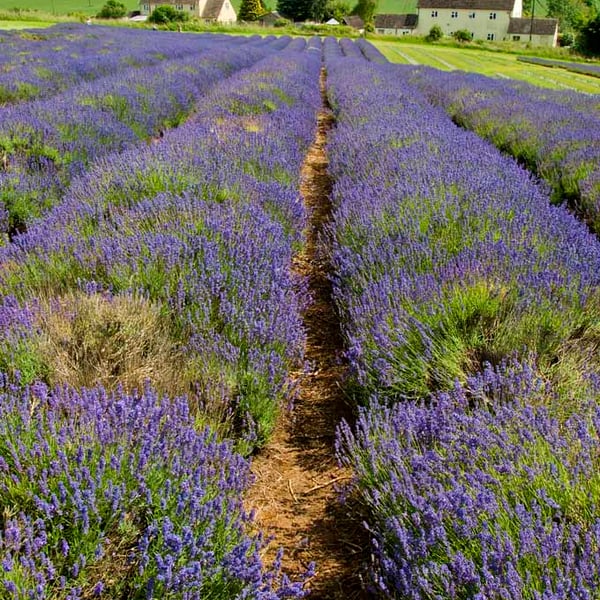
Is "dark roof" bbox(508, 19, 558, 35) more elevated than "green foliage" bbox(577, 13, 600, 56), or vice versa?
"dark roof" bbox(508, 19, 558, 35)

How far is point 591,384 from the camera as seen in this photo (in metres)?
2.20

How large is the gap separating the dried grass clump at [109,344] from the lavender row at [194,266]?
19 mm

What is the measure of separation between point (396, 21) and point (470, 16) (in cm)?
1117

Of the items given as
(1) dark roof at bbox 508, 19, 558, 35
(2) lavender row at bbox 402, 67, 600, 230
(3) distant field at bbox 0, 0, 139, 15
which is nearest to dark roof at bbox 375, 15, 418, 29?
(1) dark roof at bbox 508, 19, 558, 35

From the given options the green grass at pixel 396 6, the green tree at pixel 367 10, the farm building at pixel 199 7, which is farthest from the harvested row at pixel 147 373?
the green grass at pixel 396 6

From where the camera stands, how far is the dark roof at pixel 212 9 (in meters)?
70.6

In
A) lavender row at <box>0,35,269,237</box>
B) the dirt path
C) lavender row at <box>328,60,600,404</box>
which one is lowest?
the dirt path

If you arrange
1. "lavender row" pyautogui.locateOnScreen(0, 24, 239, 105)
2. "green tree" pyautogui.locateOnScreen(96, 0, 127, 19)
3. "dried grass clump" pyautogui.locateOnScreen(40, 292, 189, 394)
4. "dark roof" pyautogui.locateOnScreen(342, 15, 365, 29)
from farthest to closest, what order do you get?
"dark roof" pyautogui.locateOnScreen(342, 15, 365, 29) < "green tree" pyautogui.locateOnScreen(96, 0, 127, 19) < "lavender row" pyautogui.locateOnScreen(0, 24, 239, 105) < "dried grass clump" pyautogui.locateOnScreen(40, 292, 189, 394)

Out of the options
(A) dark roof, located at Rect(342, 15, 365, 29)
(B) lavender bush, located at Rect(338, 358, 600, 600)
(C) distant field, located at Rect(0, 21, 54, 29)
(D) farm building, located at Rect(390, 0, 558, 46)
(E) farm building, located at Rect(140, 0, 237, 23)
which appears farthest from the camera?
(A) dark roof, located at Rect(342, 15, 365, 29)

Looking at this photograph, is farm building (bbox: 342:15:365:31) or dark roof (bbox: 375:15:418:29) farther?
farm building (bbox: 342:15:365:31)

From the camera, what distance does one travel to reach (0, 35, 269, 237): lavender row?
4.84 meters

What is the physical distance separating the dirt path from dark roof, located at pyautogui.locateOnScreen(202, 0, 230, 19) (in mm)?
75660

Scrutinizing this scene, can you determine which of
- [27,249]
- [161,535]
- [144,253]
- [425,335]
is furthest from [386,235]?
[161,535]

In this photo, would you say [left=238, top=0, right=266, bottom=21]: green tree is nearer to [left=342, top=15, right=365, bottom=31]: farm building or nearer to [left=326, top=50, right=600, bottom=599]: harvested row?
[left=342, top=15, right=365, bottom=31]: farm building
